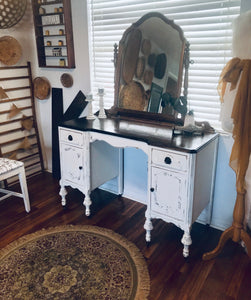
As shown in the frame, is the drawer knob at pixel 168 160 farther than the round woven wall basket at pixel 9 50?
No

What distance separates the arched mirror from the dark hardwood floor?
3.12 feet

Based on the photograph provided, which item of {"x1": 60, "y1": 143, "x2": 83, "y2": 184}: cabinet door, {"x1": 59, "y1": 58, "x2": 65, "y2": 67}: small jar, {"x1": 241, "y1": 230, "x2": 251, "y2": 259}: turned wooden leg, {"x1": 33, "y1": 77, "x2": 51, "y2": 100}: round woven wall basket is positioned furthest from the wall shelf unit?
{"x1": 241, "y1": 230, "x2": 251, "y2": 259}: turned wooden leg

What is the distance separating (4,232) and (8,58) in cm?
178

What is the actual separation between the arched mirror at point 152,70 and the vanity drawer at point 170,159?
45 cm

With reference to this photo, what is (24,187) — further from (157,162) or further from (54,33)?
(54,33)

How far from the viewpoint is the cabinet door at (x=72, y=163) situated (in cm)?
258

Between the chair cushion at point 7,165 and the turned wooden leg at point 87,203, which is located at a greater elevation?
the chair cushion at point 7,165

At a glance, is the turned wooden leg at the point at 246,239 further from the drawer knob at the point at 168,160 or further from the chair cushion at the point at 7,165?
the chair cushion at the point at 7,165

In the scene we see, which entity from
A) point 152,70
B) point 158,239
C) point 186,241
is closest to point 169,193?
point 186,241

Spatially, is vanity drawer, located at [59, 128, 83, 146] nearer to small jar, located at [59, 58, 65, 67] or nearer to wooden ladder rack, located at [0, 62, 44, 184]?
small jar, located at [59, 58, 65, 67]

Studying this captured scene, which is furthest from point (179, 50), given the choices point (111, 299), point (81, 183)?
point (111, 299)

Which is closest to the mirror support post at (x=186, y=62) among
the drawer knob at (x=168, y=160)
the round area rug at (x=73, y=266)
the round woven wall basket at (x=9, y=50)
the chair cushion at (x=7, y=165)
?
the drawer knob at (x=168, y=160)

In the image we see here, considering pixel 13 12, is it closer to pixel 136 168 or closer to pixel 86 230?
pixel 136 168

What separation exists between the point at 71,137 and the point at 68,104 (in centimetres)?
81
